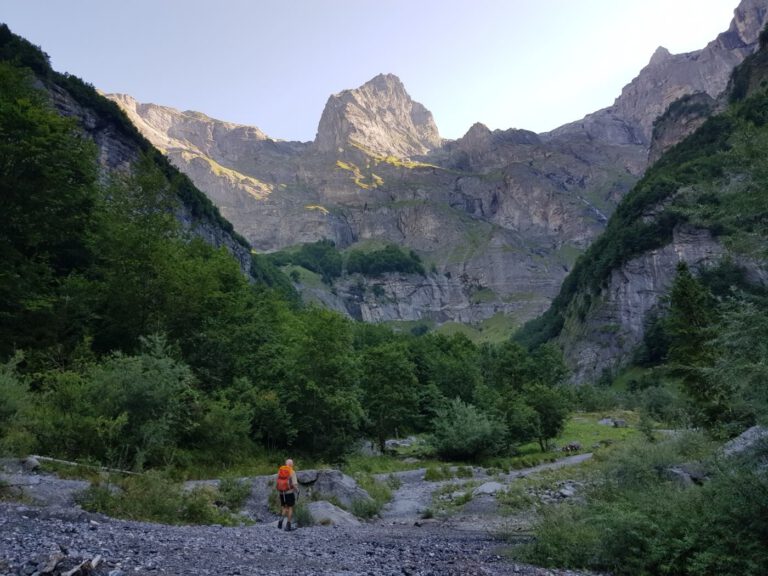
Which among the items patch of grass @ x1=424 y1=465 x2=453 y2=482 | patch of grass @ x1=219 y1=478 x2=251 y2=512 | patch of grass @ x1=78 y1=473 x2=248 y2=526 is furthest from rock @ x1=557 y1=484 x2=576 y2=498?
patch of grass @ x1=78 y1=473 x2=248 y2=526

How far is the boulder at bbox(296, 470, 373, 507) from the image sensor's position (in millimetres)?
23317

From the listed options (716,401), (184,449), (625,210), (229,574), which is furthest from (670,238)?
(229,574)

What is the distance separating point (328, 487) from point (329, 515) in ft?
14.0

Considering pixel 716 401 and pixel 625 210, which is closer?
pixel 716 401

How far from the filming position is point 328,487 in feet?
78.6

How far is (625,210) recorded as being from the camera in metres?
160

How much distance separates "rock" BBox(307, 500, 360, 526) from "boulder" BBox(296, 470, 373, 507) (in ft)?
6.78

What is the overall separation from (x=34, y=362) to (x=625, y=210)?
16516 centimetres

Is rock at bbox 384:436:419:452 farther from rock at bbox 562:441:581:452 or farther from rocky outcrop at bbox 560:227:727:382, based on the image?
rocky outcrop at bbox 560:227:727:382

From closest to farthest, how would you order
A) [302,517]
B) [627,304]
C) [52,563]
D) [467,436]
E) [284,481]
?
[52,563]
[284,481]
[302,517]
[467,436]
[627,304]

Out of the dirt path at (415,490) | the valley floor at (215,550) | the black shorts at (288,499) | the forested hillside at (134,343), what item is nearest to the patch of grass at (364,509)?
the dirt path at (415,490)

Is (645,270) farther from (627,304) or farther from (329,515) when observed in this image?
(329,515)

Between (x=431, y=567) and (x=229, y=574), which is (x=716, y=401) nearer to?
(x=431, y=567)

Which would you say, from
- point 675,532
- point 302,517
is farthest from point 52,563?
point 675,532
